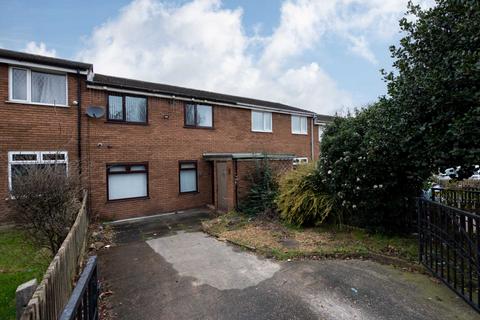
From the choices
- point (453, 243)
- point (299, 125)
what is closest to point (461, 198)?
point (453, 243)

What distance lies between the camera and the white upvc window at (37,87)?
8297 millimetres

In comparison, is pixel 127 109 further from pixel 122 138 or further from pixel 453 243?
pixel 453 243

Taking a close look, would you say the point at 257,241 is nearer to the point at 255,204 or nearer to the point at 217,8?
the point at 255,204

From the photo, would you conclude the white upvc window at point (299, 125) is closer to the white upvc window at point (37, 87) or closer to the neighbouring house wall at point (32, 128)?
the neighbouring house wall at point (32, 128)

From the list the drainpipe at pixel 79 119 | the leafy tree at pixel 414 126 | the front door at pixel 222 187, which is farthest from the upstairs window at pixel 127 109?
the leafy tree at pixel 414 126

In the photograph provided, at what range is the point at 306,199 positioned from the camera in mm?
Answer: 7707

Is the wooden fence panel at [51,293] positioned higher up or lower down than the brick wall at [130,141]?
lower down

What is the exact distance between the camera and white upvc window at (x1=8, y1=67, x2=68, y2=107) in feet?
27.2

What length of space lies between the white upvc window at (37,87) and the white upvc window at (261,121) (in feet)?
29.3

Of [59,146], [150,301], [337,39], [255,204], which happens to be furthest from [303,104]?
[150,301]

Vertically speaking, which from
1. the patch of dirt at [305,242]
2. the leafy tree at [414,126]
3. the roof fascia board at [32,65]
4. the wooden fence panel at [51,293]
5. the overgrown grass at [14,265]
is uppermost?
the roof fascia board at [32,65]

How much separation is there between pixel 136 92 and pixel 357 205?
29.7 feet

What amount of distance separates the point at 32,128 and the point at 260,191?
8192 millimetres

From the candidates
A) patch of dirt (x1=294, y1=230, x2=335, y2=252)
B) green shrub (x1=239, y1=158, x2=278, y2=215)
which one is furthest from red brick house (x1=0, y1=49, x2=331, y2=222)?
patch of dirt (x1=294, y1=230, x2=335, y2=252)
